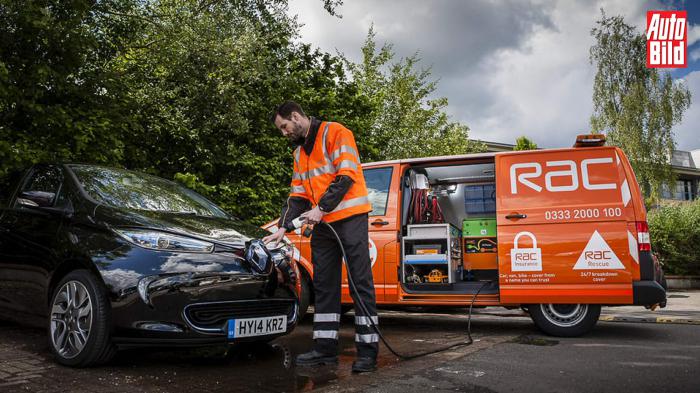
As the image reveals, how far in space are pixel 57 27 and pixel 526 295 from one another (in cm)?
668

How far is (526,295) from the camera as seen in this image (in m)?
5.55

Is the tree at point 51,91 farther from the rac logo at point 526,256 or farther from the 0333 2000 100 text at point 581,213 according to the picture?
the 0333 2000 100 text at point 581,213

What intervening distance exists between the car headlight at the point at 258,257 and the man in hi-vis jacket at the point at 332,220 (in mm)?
116

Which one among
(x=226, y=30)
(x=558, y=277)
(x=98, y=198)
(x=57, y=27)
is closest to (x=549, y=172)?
(x=558, y=277)

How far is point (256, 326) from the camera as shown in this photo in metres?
3.97

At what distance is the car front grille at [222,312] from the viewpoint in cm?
371

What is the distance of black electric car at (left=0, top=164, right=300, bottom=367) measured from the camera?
365 centimetres

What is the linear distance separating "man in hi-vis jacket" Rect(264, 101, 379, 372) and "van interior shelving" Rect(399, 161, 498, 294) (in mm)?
2006

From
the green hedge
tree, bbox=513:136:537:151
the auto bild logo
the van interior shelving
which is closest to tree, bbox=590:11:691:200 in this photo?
tree, bbox=513:136:537:151

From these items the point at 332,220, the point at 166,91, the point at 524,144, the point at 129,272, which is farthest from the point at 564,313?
the point at 524,144

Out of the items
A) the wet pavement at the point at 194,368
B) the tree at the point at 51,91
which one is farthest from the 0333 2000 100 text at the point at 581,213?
the tree at the point at 51,91

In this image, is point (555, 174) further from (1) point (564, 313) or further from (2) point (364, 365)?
(2) point (364, 365)

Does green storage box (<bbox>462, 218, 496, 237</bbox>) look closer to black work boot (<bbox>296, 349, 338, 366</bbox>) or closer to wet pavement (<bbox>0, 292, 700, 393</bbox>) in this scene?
wet pavement (<bbox>0, 292, 700, 393</bbox>)

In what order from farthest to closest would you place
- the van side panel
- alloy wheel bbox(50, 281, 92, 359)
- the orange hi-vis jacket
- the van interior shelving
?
1. the van interior shelving
2. the van side panel
3. the orange hi-vis jacket
4. alloy wheel bbox(50, 281, 92, 359)
